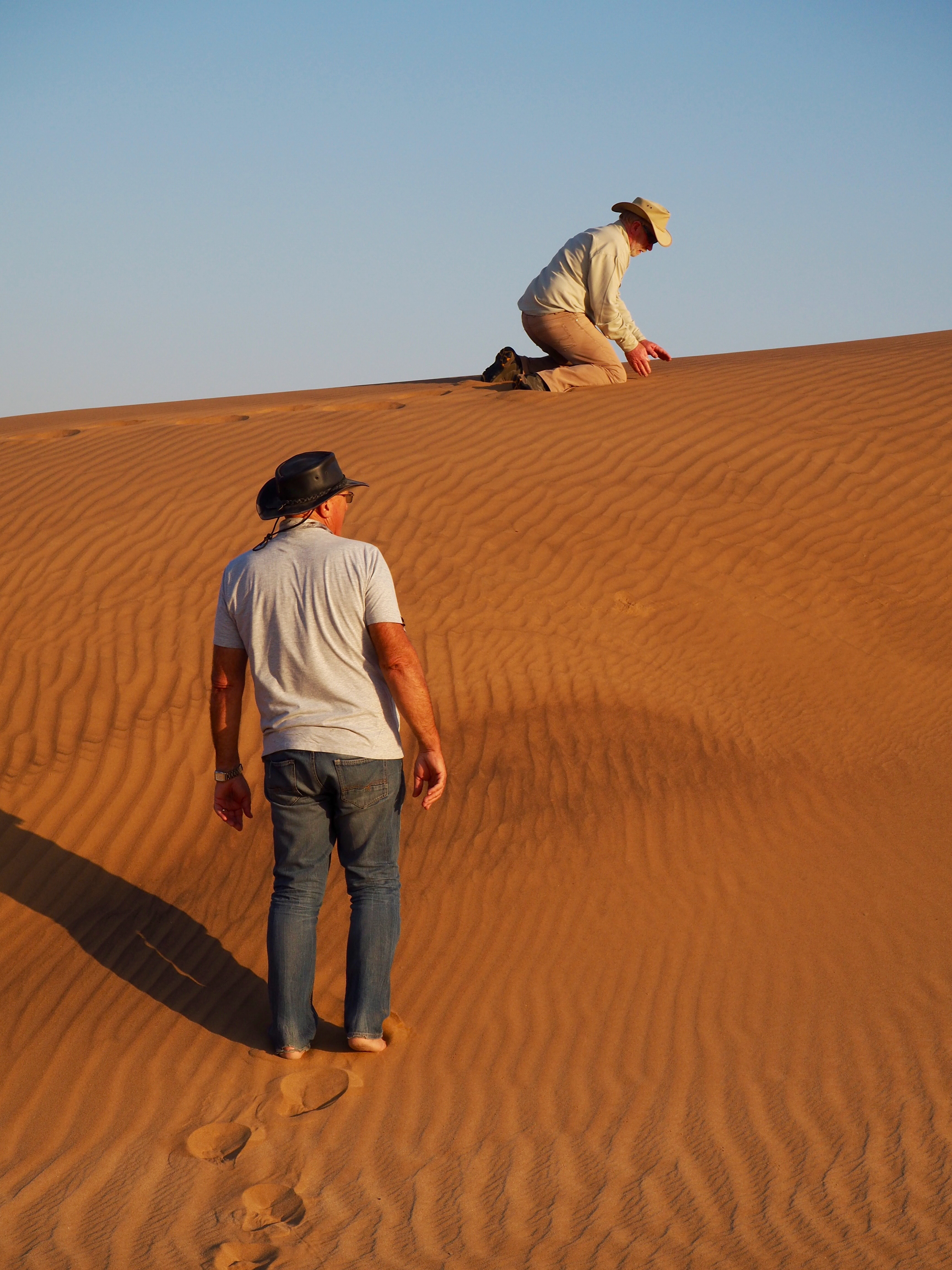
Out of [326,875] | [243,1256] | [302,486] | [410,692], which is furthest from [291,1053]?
[302,486]

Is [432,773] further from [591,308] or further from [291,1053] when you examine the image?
[591,308]

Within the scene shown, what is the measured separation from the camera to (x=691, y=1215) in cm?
275

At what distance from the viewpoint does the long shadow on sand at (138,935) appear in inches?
159

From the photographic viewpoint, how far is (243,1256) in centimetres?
262

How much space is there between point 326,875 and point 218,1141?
0.86 metres

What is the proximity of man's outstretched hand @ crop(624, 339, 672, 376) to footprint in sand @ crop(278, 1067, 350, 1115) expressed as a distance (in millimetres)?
7630

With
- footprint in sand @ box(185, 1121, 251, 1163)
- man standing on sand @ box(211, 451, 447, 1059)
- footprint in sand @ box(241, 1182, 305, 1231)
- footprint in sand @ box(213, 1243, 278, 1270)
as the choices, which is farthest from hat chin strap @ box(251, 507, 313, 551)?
footprint in sand @ box(213, 1243, 278, 1270)

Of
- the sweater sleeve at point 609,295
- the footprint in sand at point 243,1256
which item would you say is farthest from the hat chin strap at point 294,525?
the sweater sleeve at point 609,295

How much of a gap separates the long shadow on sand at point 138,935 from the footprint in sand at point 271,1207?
2.83ft

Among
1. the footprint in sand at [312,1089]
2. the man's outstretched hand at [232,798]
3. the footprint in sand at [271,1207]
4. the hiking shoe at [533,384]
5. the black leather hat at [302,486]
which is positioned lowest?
the footprint in sand at [271,1207]

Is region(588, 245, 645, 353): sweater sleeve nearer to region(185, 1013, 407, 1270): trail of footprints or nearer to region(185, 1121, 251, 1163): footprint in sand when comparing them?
region(185, 1013, 407, 1270): trail of footprints

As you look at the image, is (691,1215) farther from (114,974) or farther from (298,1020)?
(114,974)

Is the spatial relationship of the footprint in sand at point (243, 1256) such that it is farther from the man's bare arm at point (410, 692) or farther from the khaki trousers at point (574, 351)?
the khaki trousers at point (574, 351)

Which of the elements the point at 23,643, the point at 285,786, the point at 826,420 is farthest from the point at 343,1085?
the point at 826,420
